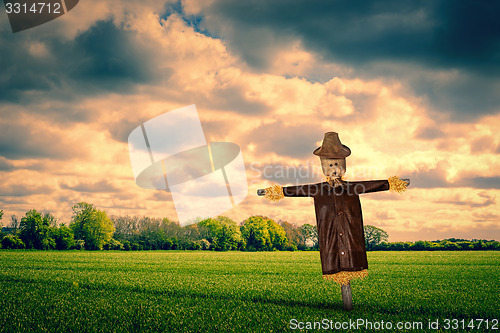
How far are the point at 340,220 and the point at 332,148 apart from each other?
6.41ft

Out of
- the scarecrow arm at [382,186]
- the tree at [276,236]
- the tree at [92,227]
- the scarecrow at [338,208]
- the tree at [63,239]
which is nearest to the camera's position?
the scarecrow at [338,208]

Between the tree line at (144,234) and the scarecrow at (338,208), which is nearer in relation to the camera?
the scarecrow at (338,208)

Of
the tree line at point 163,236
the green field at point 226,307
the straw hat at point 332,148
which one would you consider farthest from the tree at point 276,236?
the straw hat at point 332,148

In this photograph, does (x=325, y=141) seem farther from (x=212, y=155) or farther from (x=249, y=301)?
(x=212, y=155)

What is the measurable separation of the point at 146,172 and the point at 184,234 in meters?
93.9

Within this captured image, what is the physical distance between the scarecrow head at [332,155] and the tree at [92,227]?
307 ft

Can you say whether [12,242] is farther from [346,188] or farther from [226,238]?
[346,188]

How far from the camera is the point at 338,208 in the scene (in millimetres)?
9289

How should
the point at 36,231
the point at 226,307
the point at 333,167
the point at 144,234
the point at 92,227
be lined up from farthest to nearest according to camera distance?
the point at 144,234 → the point at 92,227 → the point at 36,231 → the point at 226,307 → the point at 333,167

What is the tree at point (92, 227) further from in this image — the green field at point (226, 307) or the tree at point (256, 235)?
the green field at point (226, 307)

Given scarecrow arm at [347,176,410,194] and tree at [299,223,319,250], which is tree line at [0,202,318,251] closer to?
tree at [299,223,319,250]

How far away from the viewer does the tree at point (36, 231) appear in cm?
7669

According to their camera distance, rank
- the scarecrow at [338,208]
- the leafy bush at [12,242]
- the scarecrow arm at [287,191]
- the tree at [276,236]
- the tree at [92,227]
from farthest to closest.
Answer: the tree at [276,236]
the tree at [92,227]
the leafy bush at [12,242]
the scarecrow arm at [287,191]
the scarecrow at [338,208]

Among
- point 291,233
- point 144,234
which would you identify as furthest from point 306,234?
point 144,234
